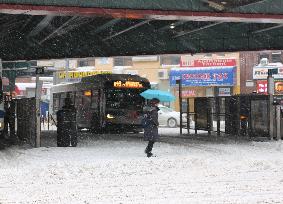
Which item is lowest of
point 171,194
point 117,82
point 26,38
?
point 171,194

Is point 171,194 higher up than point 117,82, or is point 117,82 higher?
point 117,82

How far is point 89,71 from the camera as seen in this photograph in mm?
57125

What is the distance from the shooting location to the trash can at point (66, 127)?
1853cm

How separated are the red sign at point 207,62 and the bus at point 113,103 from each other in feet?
79.4

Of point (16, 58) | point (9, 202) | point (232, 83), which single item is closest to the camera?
point (9, 202)

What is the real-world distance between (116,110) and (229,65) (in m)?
26.4

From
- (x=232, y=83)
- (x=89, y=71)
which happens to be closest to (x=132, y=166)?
(x=232, y=83)

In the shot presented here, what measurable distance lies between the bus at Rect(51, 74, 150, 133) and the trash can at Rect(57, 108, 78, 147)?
7.72m

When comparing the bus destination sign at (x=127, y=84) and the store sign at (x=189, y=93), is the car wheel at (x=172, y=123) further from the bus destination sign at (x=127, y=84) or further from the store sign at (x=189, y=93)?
the store sign at (x=189, y=93)

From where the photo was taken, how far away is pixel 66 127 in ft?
60.8

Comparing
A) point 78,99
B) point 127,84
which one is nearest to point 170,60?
point 78,99

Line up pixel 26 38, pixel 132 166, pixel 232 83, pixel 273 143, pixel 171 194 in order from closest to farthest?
pixel 171 194, pixel 132 166, pixel 273 143, pixel 26 38, pixel 232 83

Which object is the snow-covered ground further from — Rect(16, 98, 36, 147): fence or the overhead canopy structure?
the overhead canopy structure

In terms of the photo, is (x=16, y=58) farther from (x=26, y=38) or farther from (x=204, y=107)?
(x=204, y=107)
